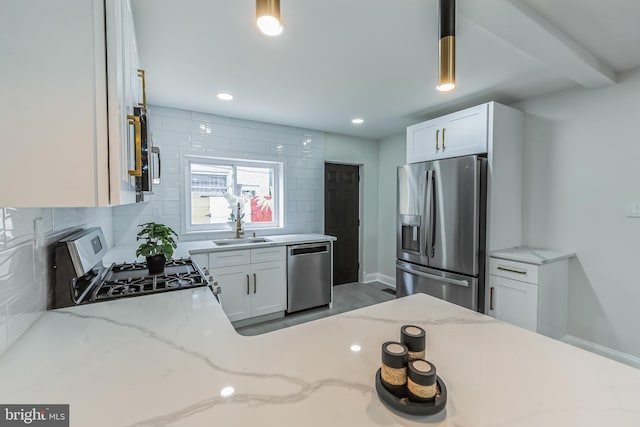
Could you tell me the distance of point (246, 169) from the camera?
3633mm

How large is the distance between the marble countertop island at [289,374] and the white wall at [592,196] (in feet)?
6.95

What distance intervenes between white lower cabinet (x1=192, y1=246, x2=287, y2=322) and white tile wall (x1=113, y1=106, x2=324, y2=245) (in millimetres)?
656

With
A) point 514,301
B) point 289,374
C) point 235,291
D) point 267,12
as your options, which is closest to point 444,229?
point 514,301

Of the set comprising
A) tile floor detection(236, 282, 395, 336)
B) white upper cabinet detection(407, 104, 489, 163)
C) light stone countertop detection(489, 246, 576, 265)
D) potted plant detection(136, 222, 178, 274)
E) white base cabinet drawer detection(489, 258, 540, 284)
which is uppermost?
white upper cabinet detection(407, 104, 489, 163)

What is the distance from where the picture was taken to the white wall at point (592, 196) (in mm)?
2229

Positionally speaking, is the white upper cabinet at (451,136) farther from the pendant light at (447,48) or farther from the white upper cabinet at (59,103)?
the white upper cabinet at (59,103)

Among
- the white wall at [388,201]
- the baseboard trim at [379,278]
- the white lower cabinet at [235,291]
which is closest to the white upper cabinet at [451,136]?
the white wall at [388,201]

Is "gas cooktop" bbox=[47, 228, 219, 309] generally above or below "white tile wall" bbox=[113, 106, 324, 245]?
below

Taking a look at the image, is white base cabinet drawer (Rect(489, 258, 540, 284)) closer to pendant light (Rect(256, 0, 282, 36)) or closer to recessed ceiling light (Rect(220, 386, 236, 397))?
recessed ceiling light (Rect(220, 386, 236, 397))

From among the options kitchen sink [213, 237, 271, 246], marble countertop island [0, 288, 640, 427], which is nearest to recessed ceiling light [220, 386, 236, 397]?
marble countertop island [0, 288, 640, 427]

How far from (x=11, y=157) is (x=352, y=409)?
97 cm

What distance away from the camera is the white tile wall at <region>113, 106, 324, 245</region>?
9.70ft

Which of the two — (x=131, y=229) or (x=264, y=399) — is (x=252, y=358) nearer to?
(x=264, y=399)

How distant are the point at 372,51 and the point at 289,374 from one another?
197 centimetres
